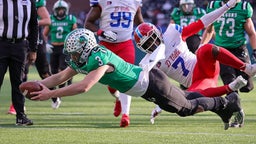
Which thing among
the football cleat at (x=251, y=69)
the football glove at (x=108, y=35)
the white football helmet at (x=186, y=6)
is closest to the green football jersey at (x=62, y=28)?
the white football helmet at (x=186, y=6)

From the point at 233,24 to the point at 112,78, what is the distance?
3.59 metres

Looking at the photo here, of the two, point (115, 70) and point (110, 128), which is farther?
point (110, 128)

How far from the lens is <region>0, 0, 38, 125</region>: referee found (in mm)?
9078

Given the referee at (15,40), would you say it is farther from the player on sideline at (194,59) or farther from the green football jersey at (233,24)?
the green football jersey at (233,24)

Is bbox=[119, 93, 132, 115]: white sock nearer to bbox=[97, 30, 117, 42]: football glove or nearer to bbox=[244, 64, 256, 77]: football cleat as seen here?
bbox=[97, 30, 117, 42]: football glove

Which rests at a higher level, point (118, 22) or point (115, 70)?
point (115, 70)

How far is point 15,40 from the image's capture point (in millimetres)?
9141

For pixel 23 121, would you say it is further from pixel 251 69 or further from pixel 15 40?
pixel 251 69

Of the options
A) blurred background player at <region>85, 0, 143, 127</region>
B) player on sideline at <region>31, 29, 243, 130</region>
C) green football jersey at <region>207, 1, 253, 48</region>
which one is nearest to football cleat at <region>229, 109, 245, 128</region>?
player on sideline at <region>31, 29, 243, 130</region>

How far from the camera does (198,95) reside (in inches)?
315

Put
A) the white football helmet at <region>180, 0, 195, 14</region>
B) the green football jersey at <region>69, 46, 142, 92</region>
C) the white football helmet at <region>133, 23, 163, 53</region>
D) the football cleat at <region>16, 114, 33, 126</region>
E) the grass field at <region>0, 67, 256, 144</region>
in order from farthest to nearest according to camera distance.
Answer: the white football helmet at <region>180, 0, 195, 14</region> < the football cleat at <region>16, 114, 33, 126</region> < the white football helmet at <region>133, 23, 163, 53</region> < the grass field at <region>0, 67, 256, 144</region> < the green football jersey at <region>69, 46, 142, 92</region>

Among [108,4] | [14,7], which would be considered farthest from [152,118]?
[14,7]

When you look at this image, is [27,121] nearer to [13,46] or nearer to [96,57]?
[13,46]

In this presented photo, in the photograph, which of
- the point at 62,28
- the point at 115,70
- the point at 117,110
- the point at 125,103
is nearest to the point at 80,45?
the point at 115,70
